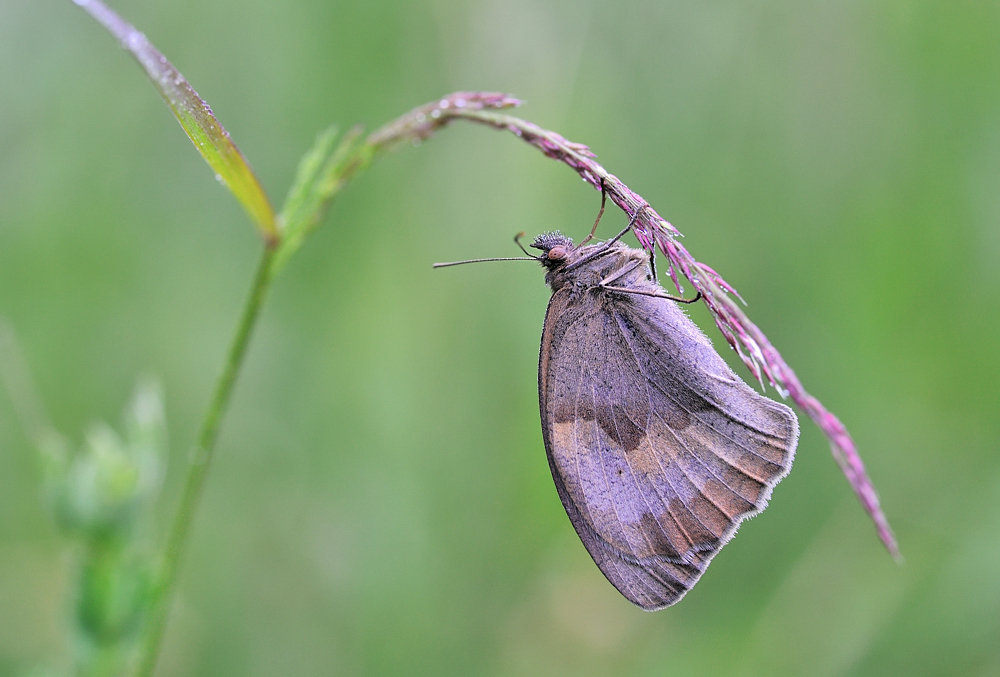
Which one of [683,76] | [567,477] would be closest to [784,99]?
[683,76]

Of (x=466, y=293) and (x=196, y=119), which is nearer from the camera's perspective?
(x=196, y=119)

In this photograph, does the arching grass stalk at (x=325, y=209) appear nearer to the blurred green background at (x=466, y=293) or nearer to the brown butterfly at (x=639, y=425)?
the brown butterfly at (x=639, y=425)

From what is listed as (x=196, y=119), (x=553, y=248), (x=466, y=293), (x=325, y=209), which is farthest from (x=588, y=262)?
(x=196, y=119)

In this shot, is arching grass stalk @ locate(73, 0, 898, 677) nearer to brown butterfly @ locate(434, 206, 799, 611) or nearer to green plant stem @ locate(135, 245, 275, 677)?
green plant stem @ locate(135, 245, 275, 677)

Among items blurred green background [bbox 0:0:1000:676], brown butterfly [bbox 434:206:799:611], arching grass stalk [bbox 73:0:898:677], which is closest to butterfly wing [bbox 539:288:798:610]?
brown butterfly [bbox 434:206:799:611]

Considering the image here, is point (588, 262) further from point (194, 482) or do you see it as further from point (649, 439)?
point (194, 482)

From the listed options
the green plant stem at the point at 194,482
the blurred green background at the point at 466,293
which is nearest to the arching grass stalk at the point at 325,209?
the green plant stem at the point at 194,482
